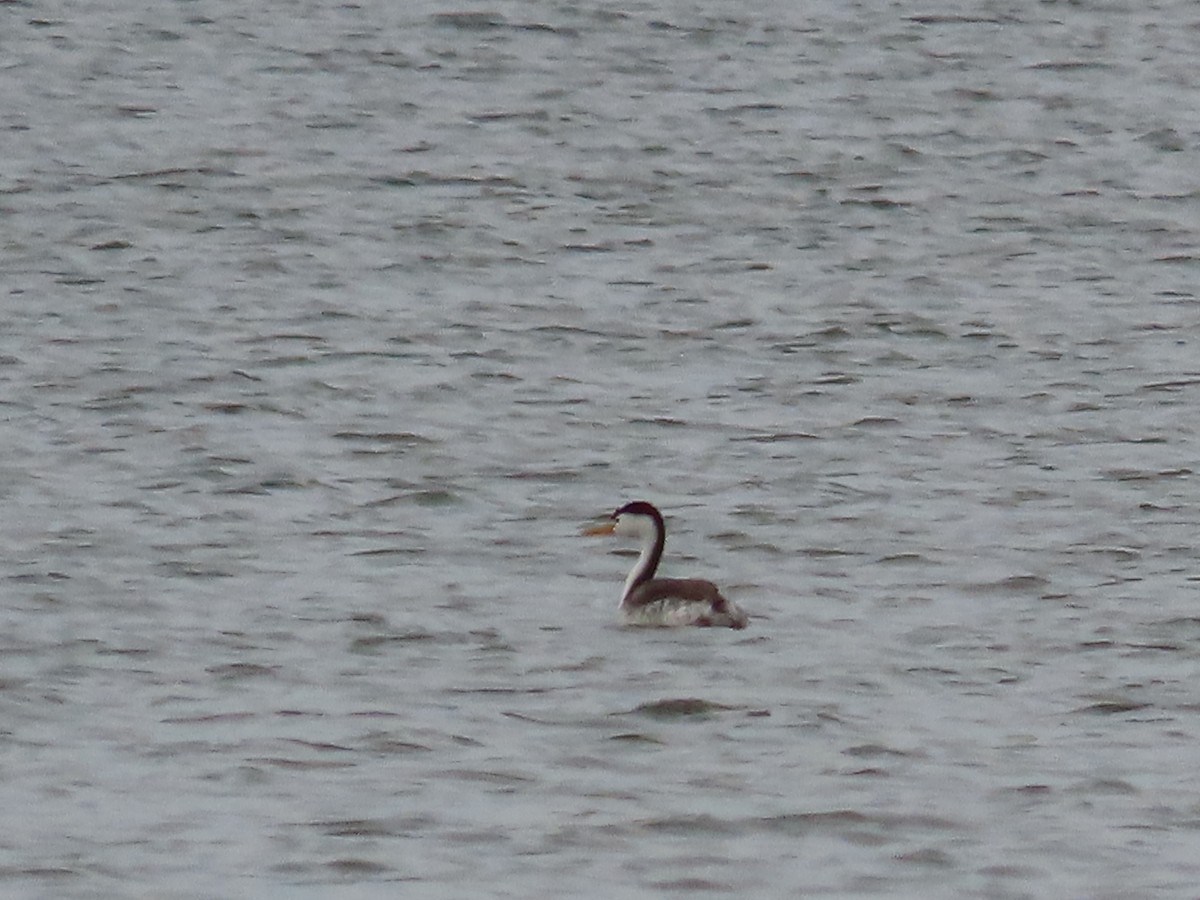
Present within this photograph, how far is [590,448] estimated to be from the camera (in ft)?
61.6

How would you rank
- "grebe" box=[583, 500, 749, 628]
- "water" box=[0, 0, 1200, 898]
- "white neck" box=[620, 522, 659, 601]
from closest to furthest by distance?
"water" box=[0, 0, 1200, 898] < "grebe" box=[583, 500, 749, 628] < "white neck" box=[620, 522, 659, 601]

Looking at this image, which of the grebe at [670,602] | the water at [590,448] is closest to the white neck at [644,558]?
the grebe at [670,602]

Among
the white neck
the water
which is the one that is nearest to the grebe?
the white neck

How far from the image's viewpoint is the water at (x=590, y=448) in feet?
38.5

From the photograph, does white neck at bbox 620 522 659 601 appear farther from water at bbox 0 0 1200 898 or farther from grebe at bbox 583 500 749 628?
water at bbox 0 0 1200 898

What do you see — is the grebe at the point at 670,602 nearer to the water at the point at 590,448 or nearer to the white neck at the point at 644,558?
the white neck at the point at 644,558

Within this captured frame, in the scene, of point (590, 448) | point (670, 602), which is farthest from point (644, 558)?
point (590, 448)

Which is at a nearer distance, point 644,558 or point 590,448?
point 644,558

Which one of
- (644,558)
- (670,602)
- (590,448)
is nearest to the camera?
(670,602)

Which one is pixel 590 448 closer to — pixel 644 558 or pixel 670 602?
pixel 644 558

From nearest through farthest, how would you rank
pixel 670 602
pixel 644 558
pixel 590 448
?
pixel 670 602, pixel 644 558, pixel 590 448

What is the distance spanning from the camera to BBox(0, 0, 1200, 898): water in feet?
38.5

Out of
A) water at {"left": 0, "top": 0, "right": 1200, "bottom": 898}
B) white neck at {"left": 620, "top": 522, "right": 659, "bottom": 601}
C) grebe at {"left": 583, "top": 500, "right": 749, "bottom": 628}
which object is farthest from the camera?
white neck at {"left": 620, "top": 522, "right": 659, "bottom": 601}

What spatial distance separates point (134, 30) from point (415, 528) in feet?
58.7
